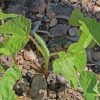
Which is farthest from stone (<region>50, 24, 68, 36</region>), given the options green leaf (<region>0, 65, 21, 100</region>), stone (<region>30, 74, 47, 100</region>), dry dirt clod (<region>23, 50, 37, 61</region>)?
green leaf (<region>0, 65, 21, 100</region>)

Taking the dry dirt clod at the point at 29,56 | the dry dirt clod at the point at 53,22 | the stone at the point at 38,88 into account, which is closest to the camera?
the stone at the point at 38,88

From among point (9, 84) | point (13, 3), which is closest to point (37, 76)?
point (9, 84)

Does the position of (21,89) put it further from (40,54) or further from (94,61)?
(94,61)

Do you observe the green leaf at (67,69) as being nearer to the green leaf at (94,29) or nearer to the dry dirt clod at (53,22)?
the green leaf at (94,29)

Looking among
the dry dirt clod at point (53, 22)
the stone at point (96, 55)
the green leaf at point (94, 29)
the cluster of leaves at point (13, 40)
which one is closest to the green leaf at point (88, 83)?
the green leaf at point (94, 29)

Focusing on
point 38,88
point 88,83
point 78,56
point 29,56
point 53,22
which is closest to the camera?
point 88,83

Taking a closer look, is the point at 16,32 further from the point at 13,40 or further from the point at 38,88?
the point at 38,88

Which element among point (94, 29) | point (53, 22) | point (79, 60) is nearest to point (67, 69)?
point (79, 60)
